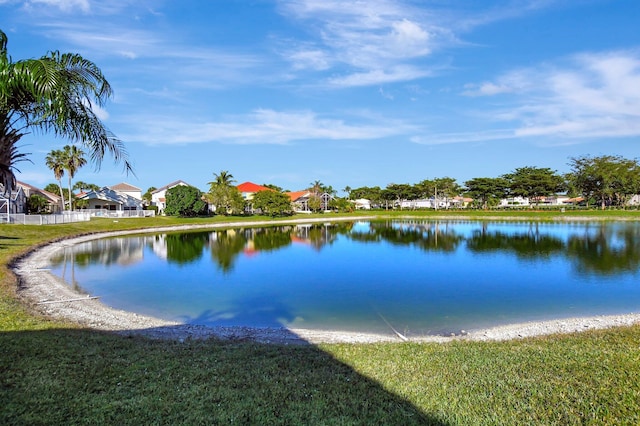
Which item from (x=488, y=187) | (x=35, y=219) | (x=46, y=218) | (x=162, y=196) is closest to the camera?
(x=35, y=219)

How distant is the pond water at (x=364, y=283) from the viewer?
13.3 m

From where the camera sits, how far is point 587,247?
3141 cm

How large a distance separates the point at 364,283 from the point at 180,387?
→ 14668 millimetres

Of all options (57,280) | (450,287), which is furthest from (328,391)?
(57,280)

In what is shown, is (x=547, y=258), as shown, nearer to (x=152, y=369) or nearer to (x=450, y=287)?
(x=450, y=287)

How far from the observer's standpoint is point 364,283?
758 inches

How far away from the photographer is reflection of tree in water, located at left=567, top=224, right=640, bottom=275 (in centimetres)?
2208

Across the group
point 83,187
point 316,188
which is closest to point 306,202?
point 316,188

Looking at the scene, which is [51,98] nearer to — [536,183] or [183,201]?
[183,201]

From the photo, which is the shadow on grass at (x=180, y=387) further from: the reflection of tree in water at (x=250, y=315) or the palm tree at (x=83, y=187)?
the palm tree at (x=83, y=187)

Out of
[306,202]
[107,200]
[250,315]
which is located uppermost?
[107,200]

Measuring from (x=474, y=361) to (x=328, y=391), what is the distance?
2544mm

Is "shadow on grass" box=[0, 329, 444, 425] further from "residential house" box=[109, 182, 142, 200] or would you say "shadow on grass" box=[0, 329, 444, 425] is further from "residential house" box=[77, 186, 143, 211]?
"residential house" box=[109, 182, 142, 200]

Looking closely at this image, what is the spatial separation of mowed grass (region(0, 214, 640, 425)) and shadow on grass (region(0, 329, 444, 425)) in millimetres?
16
